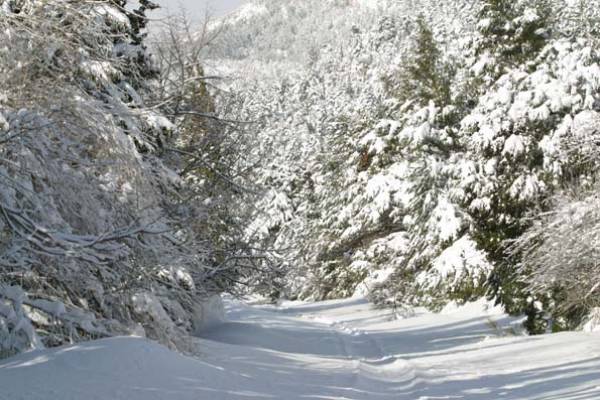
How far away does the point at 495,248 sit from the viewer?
19859mm

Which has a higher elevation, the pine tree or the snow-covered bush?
the pine tree

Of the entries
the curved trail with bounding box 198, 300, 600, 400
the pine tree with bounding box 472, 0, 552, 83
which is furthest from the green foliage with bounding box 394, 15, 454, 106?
the curved trail with bounding box 198, 300, 600, 400

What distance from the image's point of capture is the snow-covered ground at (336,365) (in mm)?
6531

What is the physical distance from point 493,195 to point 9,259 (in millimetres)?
15050

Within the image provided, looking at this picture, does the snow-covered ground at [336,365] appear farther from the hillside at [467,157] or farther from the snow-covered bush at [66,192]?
the hillside at [467,157]

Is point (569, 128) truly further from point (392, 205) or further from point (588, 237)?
point (392, 205)

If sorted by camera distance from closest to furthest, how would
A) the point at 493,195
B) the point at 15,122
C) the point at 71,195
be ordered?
the point at 15,122 < the point at 71,195 < the point at 493,195

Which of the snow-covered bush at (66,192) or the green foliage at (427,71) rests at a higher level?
the green foliage at (427,71)

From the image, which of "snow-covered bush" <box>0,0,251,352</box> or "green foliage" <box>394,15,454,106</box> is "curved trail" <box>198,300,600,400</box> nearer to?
"snow-covered bush" <box>0,0,251,352</box>

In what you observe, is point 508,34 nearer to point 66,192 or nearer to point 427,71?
point 427,71

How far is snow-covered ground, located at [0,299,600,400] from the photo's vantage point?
6531mm

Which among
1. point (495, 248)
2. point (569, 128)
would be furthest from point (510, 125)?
point (495, 248)

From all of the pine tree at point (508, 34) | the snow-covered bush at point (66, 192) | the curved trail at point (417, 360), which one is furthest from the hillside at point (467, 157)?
the snow-covered bush at point (66, 192)

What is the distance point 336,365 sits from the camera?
13789 millimetres
